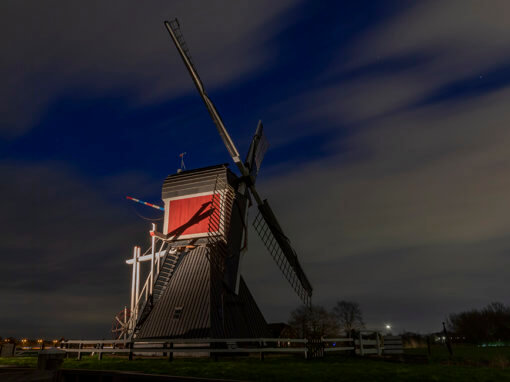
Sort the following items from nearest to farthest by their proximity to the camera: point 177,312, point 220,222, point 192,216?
point 177,312
point 220,222
point 192,216

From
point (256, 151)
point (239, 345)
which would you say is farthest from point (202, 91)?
point (239, 345)

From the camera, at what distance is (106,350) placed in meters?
20.3

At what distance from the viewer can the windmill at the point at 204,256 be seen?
21.3 m

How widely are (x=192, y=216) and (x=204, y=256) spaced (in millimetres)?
2981

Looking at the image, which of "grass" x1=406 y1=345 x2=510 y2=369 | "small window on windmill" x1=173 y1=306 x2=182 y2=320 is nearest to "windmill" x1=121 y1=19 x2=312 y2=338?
"small window on windmill" x1=173 y1=306 x2=182 y2=320

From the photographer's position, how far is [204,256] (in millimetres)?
23250

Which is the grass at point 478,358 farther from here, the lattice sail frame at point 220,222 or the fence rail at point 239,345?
the lattice sail frame at point 220,222

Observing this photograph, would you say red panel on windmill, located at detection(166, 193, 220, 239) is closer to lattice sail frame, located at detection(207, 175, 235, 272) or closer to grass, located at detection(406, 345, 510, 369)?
lattice sail frame, located at detection(207, 175, 235, 272)

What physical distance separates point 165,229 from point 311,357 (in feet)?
42.5

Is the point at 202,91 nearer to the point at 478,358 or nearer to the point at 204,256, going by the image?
the point at 204,256

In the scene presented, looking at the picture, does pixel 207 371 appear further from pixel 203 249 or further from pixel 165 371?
pixel 203 249

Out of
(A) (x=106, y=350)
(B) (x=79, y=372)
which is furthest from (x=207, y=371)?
Result: (A) (x=106, y=350)

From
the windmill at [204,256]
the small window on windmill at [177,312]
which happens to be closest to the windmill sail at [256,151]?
the windmill at [204,256]

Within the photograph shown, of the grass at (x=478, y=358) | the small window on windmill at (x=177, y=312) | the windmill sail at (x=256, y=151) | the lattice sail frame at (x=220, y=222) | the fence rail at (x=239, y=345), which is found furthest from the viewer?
the windmill sail at (x=256, y=151)
